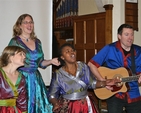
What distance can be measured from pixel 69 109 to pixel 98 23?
266 centimetres

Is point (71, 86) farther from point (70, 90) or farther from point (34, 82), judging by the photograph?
point (34, 82)

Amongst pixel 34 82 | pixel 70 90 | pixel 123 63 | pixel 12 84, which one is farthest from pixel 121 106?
pixel 12 84

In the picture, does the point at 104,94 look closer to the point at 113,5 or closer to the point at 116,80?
the point at 116,80

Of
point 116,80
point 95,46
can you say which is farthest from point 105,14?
point 116,80

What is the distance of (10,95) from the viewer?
2.38 meters

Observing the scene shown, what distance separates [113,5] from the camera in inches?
185

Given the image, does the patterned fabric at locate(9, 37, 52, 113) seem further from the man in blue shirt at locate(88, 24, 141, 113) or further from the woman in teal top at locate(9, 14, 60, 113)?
the man in blue shirt at locate(88, 24, 141, 113)

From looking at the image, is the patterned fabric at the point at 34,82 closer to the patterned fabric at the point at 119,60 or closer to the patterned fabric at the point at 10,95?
the patterned fabric at the point at 10,95

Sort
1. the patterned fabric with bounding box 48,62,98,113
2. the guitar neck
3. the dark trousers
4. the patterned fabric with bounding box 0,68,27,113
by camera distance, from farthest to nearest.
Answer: the guitar neck < the dark trousers < the patterned fabric with bounding box 48,62,98,113 < the patterned fabric with bounding box 0,68,27,113

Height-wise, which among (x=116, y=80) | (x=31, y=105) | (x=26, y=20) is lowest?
(x=31, y=105)

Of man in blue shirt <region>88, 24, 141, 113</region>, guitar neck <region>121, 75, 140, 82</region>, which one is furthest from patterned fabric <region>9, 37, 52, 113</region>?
guitar neck <region>121, 75, 140, 82</region>

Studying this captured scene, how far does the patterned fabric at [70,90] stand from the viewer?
270 cm

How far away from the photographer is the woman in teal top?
295 centimetres

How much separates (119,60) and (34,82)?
85cm
